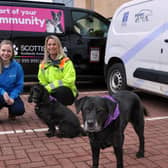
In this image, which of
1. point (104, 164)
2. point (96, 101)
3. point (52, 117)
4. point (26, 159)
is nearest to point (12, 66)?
point (52, 117)

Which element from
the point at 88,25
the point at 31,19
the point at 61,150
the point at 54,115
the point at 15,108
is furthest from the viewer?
the point at 88,25

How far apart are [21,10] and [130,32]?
8.98 ft

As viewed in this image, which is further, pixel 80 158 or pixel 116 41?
pixel 116 41

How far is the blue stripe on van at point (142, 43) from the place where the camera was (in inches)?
250

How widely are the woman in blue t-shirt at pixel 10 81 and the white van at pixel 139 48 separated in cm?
250

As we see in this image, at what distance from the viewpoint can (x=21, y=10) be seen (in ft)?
27.3

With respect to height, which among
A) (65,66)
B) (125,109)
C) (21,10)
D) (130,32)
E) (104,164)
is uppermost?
(21,10)

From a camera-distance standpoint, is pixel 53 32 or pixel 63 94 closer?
pixel 63 94

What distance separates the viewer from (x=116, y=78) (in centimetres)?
795

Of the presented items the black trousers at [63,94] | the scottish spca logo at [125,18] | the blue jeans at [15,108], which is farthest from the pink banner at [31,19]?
the black trousers at [63,94]

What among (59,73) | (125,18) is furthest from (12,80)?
(125,18)

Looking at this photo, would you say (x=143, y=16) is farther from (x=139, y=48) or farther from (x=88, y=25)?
(x=88, y=25)

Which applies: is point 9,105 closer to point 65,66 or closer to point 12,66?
point 12,66

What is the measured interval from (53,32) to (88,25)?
3.31ft
